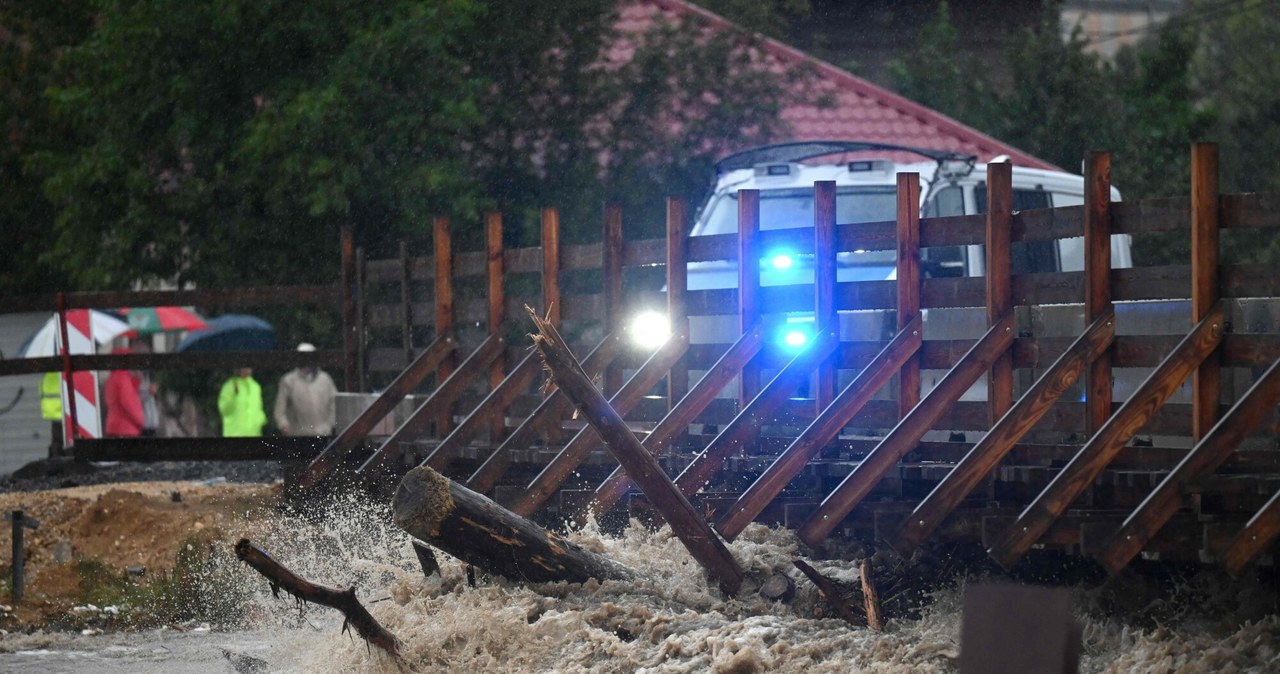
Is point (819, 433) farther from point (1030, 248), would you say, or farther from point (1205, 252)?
point (1030, 248)

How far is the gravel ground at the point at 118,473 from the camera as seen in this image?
15.5 metres

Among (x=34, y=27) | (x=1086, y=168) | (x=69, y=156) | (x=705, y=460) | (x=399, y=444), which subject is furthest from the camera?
(x=34, y=27)

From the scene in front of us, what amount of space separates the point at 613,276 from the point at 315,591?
460cm

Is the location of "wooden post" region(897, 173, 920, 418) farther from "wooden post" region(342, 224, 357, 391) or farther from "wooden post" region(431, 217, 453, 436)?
"wooden post" region(342, 224, 357, 391)

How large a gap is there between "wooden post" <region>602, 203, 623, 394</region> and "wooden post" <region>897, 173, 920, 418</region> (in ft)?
8.30

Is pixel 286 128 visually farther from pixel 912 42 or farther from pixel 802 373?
pixel 912 42

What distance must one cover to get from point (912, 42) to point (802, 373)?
22887mm

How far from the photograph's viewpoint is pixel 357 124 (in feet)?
58.5

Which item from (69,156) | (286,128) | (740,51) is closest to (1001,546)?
(286,128)

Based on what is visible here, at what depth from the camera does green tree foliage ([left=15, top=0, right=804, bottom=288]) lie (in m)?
17.8

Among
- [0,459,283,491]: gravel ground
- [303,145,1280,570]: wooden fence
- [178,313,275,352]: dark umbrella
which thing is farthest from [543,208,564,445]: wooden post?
[178,313,275,352]: dark umbrella

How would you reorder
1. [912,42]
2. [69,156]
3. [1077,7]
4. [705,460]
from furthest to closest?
[1077,7] < [912,42] < [69,156] < [705,460]

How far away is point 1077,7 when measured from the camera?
61.8 m

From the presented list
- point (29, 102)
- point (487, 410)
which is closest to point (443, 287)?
point (487, 410)
